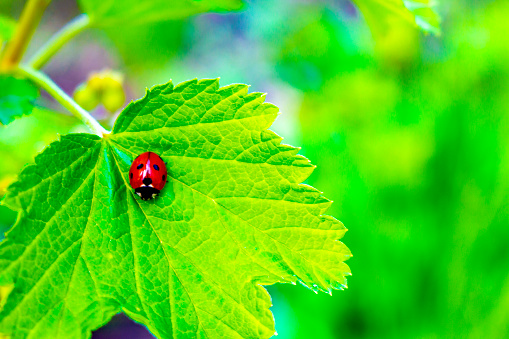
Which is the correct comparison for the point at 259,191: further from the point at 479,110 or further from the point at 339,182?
the point at 479,110

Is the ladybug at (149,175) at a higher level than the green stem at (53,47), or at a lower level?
lower

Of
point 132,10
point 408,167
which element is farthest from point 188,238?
point 408,167

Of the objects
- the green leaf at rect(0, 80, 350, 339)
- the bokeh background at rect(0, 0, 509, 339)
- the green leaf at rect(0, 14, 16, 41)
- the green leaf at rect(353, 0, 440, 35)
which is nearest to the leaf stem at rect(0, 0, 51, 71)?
the green leaf at rect(0, 14, 16, 41)

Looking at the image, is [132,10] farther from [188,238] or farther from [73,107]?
[188,238]

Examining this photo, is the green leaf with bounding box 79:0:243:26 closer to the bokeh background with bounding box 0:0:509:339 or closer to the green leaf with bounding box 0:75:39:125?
the green leaf with bounding box 0:75:39:125

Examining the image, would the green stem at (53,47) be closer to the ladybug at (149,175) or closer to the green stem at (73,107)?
the green stem at (73,107)

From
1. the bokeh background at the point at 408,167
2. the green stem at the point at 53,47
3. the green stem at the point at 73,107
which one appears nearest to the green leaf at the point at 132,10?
the green stem at the point at 53,47

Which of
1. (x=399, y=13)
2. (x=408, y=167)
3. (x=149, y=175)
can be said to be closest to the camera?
(x=149, y=175)
